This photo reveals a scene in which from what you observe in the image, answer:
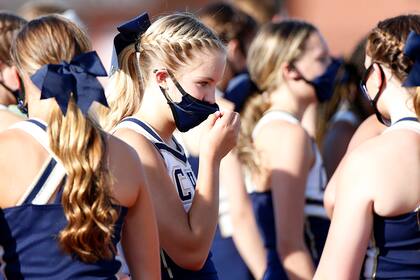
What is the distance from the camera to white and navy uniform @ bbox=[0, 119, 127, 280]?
115 inches

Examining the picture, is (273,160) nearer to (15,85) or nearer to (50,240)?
(15,85)

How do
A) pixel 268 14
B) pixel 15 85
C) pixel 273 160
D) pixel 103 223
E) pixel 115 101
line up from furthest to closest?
pixel 268 14, pixel 273 160, pixel 15 85, pixel 115 101, pixel 103 223

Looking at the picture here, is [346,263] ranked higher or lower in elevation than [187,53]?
lower

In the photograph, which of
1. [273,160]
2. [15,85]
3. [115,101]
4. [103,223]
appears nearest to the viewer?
[103,223]

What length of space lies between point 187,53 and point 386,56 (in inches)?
33.0

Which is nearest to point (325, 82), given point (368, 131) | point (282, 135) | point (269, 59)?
point (269, 59)

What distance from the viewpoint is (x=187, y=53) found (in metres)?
3.48

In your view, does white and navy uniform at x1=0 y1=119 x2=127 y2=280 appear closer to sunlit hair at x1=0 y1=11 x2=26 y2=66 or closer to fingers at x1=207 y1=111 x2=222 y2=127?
fingers at x1=207 y1=111 x2=222 y2=127

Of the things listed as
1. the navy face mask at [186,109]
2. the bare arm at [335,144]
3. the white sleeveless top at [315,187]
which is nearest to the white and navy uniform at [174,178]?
the navy face mask at [186,109]

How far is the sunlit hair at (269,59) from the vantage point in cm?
514

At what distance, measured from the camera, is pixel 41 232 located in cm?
294

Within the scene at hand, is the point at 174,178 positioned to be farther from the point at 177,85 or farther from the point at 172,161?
the point at 177,85

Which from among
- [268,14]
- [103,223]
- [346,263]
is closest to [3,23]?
[103,223]

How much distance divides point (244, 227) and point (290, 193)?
336 millimetres
